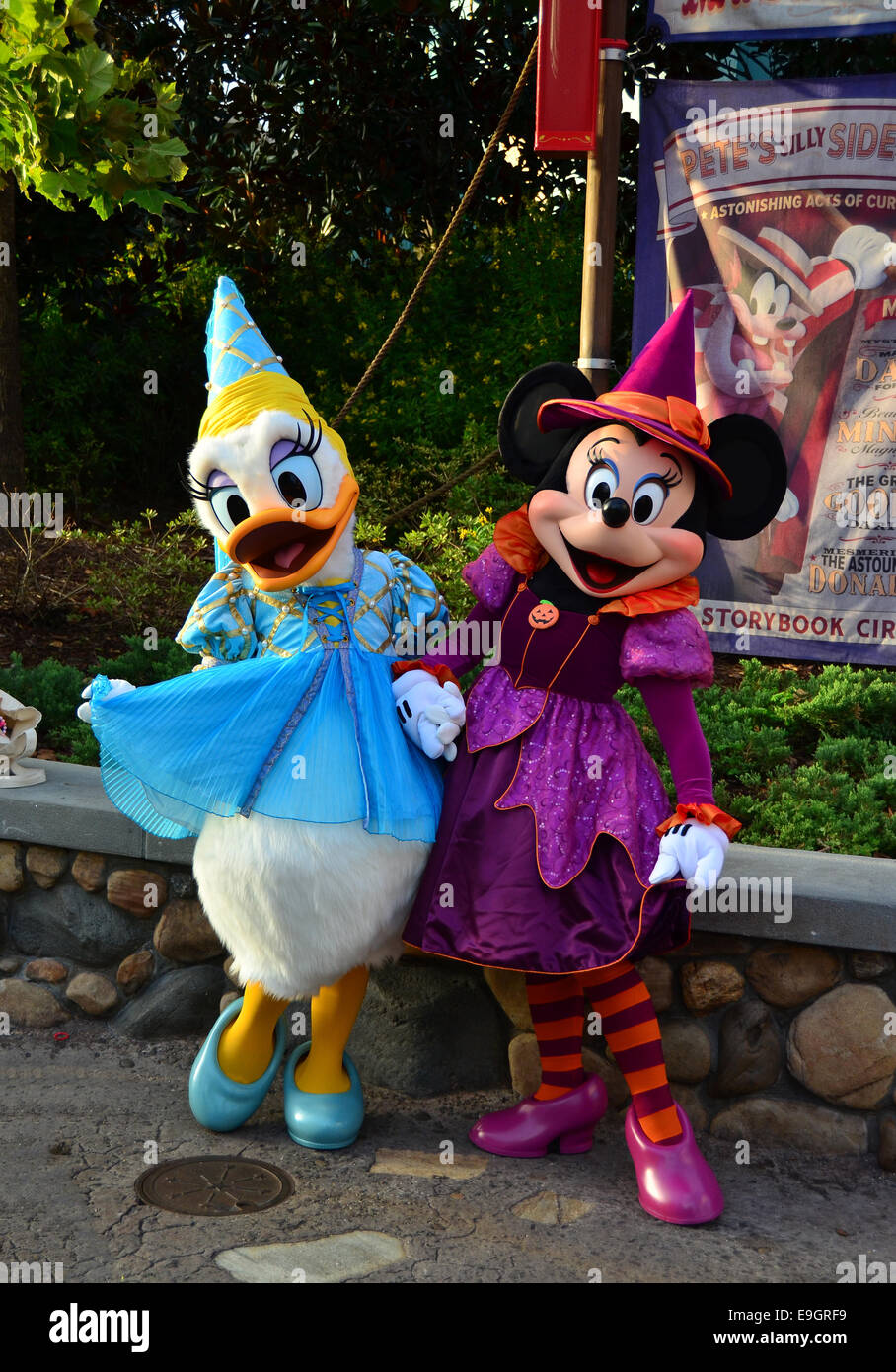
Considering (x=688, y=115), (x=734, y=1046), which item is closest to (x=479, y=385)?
(x=688, y=115)

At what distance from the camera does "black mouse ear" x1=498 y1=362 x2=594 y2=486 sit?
128 inches

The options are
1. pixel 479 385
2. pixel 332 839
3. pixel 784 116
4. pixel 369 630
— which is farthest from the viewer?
pixel 479 385

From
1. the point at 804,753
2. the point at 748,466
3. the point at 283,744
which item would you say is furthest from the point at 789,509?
the point at 283,744

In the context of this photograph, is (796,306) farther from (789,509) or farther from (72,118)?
(72,118)

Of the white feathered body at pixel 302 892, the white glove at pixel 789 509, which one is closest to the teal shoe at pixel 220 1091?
the white feathered body at pixel 302 892

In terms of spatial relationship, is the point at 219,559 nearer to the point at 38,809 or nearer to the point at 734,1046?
the point at 38,809

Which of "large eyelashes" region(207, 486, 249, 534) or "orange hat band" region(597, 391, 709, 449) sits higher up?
"orange hat band" region(597, 391, 709, 449)

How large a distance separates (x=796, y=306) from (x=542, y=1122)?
3594mm

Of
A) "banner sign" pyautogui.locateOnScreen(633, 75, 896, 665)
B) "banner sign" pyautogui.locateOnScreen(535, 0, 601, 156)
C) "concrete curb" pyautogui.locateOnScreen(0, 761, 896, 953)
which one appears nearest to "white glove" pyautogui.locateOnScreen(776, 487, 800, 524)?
"banner sign" pyautogui.locateOnScreen(633, 75, 896, 665)

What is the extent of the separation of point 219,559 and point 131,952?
1.27 m

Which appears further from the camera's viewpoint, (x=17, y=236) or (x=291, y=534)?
(x=17, y=236)

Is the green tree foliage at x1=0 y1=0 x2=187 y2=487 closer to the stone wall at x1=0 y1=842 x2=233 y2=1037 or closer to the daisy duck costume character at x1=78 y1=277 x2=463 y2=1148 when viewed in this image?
the daisy duck costume character at x1=78 y1=277 x2=463 y2=1148

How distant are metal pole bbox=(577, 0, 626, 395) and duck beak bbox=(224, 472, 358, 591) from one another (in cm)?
137

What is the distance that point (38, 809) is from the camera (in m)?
3.84
